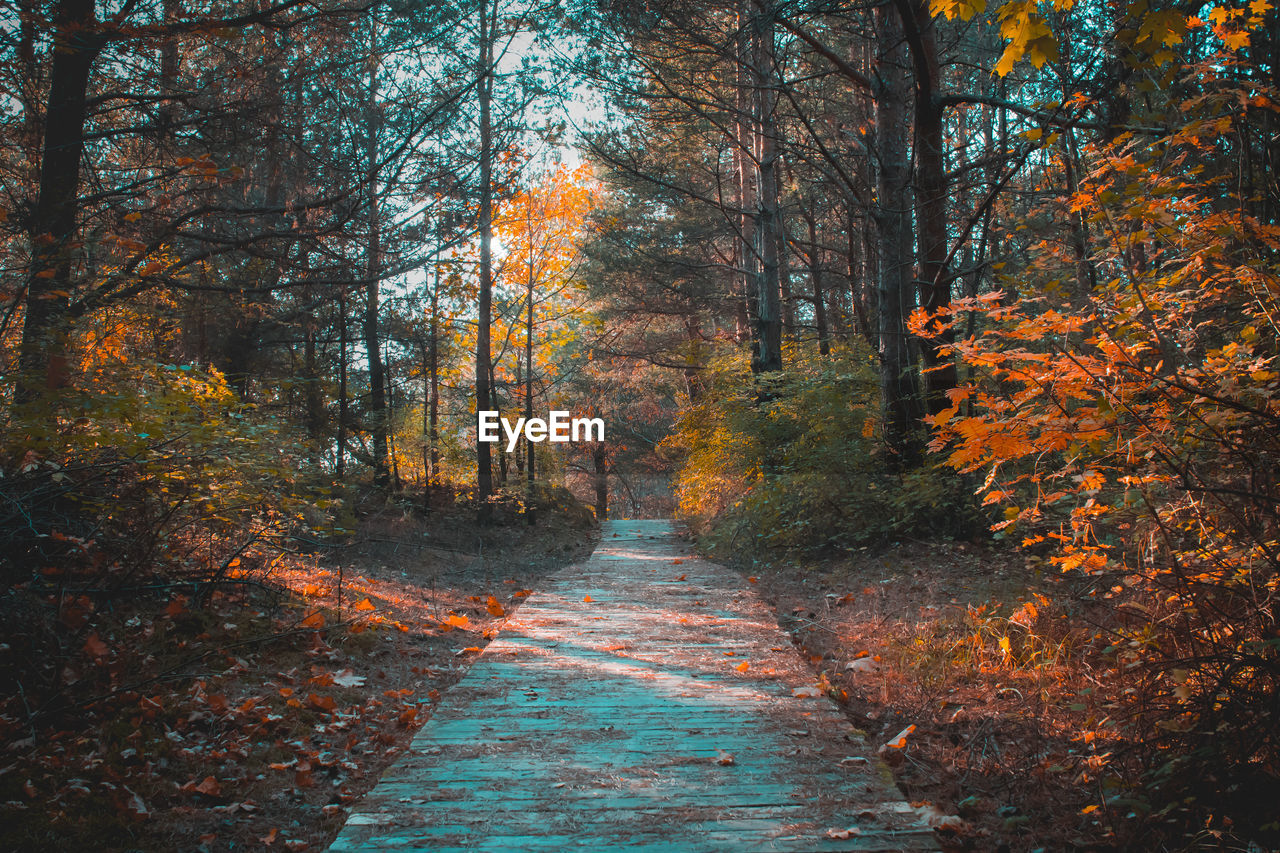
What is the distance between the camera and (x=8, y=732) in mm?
3266

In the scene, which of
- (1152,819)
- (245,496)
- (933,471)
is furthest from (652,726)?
(933,471)

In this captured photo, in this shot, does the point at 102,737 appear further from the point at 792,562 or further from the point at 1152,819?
the point at 792,562

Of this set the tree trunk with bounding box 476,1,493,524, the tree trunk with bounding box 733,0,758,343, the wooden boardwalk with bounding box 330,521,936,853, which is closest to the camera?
the wooden boardwalk with bounding box 330,521,936,853

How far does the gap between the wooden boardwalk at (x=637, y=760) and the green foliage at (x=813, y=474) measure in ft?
10.9

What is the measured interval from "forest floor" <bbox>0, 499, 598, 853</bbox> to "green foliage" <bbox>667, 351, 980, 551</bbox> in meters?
4.78

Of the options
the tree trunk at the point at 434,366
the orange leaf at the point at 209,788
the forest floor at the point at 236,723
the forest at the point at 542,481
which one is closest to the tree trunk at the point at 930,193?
the forest at the point at 542,481

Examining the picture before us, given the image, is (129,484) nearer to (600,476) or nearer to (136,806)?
(136,806)

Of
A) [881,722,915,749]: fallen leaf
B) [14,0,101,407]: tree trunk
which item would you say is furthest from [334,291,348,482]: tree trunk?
[881,722,915,749]: fallen leaf

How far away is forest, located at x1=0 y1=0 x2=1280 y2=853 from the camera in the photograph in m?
3.05

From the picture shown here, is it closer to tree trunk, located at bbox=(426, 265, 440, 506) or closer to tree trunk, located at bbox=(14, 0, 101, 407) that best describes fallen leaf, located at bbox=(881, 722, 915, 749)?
tree trunk, located at bbox=(14, 0, 101, 407)

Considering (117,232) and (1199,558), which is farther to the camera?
(117,232)

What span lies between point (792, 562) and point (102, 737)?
7.57 metres

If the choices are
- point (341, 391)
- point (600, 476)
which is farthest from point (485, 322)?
point (600, 476)

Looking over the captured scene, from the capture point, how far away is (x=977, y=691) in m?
4.24
